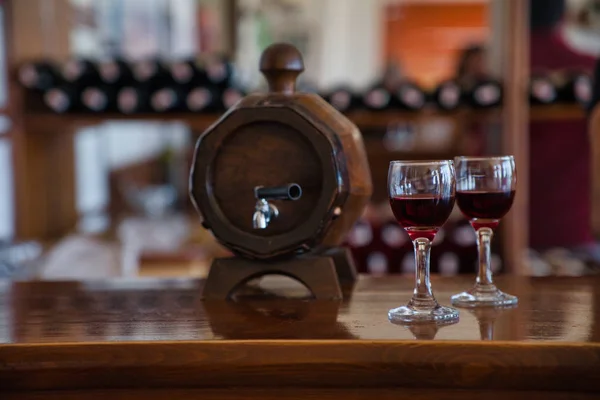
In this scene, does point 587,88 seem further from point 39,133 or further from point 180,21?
point 180,21

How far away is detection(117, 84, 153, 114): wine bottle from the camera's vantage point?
3.33m

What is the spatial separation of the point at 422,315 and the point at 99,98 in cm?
243

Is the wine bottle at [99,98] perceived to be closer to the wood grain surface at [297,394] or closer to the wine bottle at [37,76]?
the wine bottle at [37,76]

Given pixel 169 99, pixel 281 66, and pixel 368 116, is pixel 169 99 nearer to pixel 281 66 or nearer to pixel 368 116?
pixel 368 116

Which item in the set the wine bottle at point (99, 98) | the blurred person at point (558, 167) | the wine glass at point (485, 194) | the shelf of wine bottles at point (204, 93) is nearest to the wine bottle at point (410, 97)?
the shelf of wine bottles at point (204, 93)

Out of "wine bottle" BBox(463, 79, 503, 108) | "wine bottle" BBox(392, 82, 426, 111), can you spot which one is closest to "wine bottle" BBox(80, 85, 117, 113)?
"wine bottle" BBox(392, 82, 426, 111)

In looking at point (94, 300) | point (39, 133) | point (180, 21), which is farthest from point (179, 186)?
point (94, 300)

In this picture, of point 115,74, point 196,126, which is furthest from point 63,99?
point 196,126

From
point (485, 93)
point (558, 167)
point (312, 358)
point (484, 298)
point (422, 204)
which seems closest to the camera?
point (312, 358)

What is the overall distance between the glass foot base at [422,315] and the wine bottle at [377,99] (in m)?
2.28

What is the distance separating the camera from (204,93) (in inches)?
130

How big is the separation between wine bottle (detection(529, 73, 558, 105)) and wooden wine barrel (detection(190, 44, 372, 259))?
6.91ft

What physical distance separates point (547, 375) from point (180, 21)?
6.78 meters

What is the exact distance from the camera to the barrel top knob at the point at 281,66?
133 centimetres
